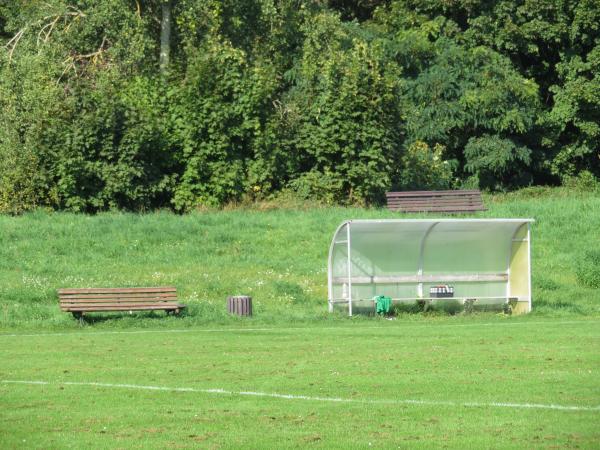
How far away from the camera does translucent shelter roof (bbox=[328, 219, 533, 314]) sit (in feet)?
81.6

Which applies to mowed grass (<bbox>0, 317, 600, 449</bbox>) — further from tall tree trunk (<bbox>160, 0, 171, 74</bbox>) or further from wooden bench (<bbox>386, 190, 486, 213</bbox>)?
tall tree trunk (<bbox>160, 0, 171, 74</bbox>)

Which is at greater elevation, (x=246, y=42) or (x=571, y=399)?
(x=246, y=42)

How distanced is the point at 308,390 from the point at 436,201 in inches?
967

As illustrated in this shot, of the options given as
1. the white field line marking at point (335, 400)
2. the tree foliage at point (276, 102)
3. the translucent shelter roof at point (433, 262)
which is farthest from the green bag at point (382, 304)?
the tree foliage at point (276, 102)

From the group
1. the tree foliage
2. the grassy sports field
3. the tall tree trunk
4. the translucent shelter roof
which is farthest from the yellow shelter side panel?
the tall tree trunk

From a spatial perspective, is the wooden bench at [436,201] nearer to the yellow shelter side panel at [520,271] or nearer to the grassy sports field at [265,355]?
the grassy sports field at [265,355]

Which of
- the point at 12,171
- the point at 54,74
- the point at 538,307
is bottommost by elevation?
the point at 538,307

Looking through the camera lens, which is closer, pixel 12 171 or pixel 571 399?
pixel 571 399

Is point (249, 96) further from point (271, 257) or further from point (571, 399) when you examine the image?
point (571, 399)

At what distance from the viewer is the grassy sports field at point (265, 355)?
1142 centimetres

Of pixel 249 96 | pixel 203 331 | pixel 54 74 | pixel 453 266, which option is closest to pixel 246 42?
pixel 249 96

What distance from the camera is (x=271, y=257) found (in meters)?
31.3

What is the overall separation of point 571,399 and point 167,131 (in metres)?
30.1

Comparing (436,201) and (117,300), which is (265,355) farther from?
(436,201)
